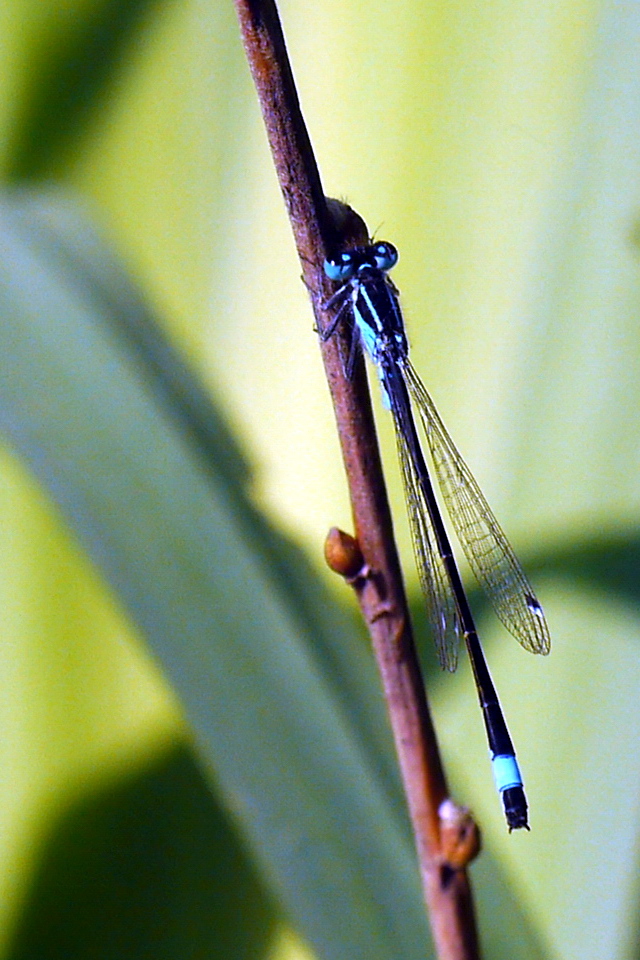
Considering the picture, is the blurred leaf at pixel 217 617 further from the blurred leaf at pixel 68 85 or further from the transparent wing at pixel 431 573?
the blurred leaf at pixel 68 85

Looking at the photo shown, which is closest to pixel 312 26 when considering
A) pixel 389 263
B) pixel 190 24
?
pixel 190 24

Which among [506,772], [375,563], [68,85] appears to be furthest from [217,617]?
[68,85]

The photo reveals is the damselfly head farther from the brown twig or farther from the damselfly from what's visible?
the brown twig

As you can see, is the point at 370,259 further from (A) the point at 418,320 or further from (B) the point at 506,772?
(B) the point at 506,772

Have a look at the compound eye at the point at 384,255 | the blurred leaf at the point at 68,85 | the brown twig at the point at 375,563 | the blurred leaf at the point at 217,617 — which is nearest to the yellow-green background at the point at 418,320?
the blurred leaf at the point at 68,85

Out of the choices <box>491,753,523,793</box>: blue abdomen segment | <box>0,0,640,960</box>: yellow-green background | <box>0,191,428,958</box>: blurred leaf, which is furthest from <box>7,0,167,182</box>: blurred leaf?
<box>491,753,523,793</box>: blue abdomen segment
